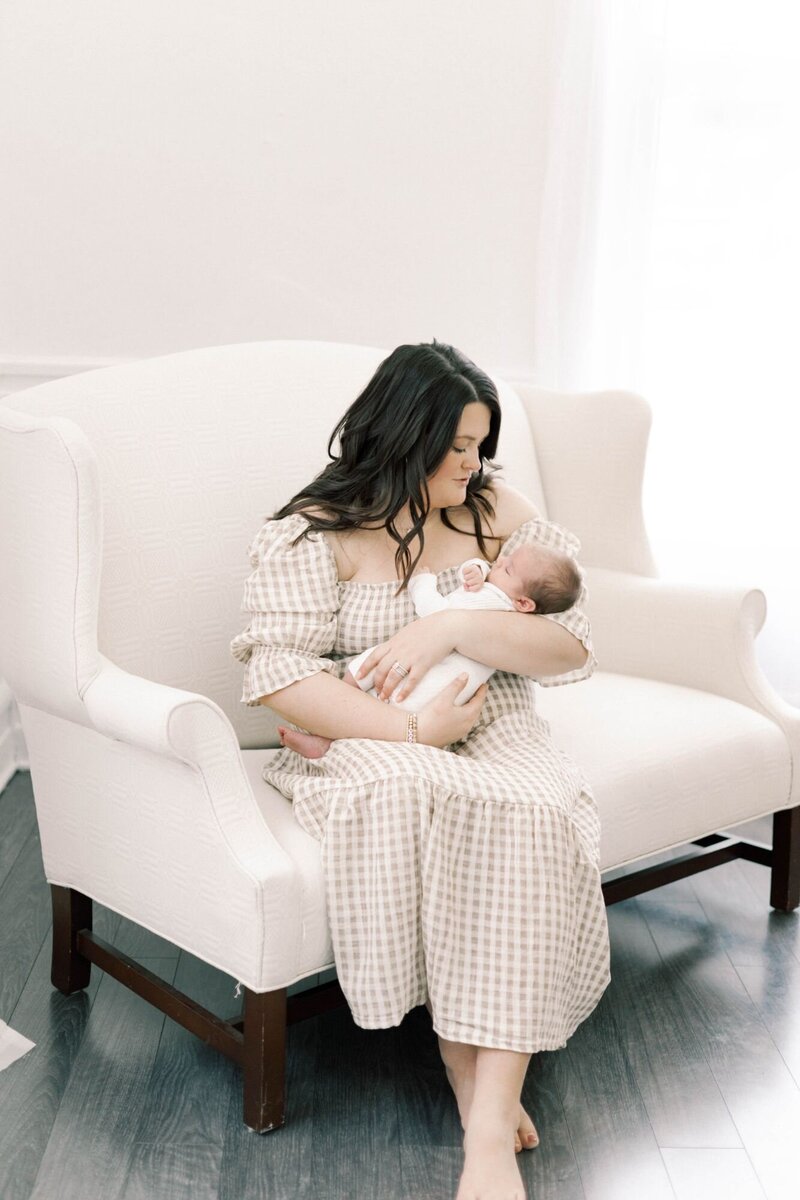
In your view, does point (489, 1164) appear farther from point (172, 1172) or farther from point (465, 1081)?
point (172, 1172)

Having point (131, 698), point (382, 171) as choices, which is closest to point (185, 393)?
point (131, 698)

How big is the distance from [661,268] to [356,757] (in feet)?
6.21

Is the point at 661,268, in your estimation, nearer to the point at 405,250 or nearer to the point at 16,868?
the point at 405,250

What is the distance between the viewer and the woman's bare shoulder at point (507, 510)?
2.11 m

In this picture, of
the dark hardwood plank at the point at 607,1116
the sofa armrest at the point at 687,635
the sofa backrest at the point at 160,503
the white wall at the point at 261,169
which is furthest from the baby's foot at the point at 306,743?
the white wall at the point at 261,169

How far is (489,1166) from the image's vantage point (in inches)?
59.2

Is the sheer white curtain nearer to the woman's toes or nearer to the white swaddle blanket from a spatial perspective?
the white swaddle blanket

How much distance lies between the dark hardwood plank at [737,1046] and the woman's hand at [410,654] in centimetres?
71

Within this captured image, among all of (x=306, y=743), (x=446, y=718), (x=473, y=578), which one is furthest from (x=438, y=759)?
(x=473, y=578)

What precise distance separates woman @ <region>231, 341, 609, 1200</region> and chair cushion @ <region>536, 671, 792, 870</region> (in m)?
0.12

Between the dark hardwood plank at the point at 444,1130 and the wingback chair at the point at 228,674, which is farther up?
the wingback chair at the point at 228,674

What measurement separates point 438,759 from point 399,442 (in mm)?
505

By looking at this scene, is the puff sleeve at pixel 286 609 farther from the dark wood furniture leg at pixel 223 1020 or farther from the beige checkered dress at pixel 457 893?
the dark wood furniture leg at pixel 223 1020

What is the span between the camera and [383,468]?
6.45ft
